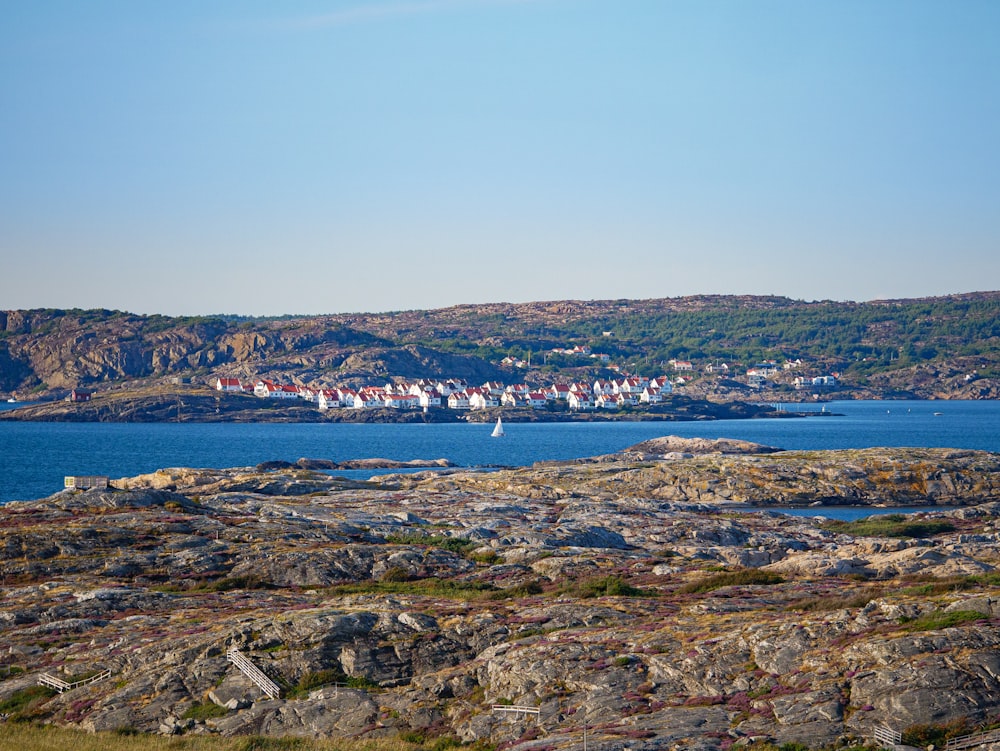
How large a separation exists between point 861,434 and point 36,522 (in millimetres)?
150339

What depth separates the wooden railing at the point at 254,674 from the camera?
2722cm

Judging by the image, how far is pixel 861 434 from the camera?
569ft

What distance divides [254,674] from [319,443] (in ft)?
442

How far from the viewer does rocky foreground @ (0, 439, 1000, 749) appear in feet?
77.7

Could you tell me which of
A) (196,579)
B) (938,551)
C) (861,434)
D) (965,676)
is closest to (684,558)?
(938,551)

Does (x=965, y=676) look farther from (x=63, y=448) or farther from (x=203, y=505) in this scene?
(x=63, y=448)

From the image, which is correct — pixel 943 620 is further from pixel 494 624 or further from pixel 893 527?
pixel 893 527

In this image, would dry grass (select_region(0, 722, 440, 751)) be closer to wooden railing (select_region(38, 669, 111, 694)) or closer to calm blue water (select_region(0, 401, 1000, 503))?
wooden railing (select_region(38, 669, 111, 694))

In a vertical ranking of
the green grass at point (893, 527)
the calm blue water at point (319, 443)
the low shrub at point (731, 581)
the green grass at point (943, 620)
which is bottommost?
the calm blue water at point (319, 443)

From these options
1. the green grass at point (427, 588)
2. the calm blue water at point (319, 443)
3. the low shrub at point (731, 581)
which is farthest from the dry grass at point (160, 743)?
the calm blue water at point (319, 443)

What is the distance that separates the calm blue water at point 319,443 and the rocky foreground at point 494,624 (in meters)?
47.0

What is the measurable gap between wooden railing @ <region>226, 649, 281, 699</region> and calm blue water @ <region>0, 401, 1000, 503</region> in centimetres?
6461

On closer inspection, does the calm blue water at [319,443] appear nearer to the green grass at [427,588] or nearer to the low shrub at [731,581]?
the green grass at [427,588]

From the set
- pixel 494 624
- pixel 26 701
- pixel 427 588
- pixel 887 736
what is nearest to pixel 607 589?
pixel 427 588
